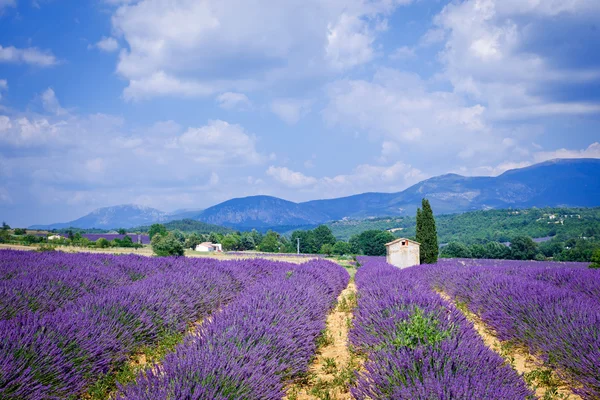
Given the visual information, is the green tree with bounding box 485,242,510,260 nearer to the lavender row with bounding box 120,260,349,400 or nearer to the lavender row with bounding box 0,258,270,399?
the lavender row with bounding box 0,258,270,399

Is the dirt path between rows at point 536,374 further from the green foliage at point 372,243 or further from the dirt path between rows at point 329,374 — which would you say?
the green foliage at point 372,243

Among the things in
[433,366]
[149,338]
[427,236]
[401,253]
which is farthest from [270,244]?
[433,366]

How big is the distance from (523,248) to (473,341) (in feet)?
193

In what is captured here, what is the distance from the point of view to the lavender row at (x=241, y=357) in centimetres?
239

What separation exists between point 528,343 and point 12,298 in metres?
6.52

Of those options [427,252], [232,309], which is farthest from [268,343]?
[427,252]

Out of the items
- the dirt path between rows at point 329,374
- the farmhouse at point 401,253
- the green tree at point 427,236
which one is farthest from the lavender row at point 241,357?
the green tree at point 427,236

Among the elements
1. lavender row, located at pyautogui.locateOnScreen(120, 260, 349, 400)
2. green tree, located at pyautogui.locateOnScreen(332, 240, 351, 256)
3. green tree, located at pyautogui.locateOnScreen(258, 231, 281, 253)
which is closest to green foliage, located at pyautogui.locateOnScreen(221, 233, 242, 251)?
green tree, located at pyautogui.locateOnScreen(258, 231, 281, 253)

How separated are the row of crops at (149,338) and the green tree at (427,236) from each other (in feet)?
55.1

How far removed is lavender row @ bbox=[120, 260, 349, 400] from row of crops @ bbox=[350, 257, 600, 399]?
0.68 m

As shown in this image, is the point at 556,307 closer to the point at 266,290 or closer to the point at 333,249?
the point at 266,290

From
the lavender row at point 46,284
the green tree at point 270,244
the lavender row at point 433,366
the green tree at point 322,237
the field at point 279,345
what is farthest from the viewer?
the green tree at point 322,237

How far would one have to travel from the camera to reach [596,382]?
3.44 meters

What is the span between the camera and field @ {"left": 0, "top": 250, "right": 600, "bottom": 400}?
260 cm
